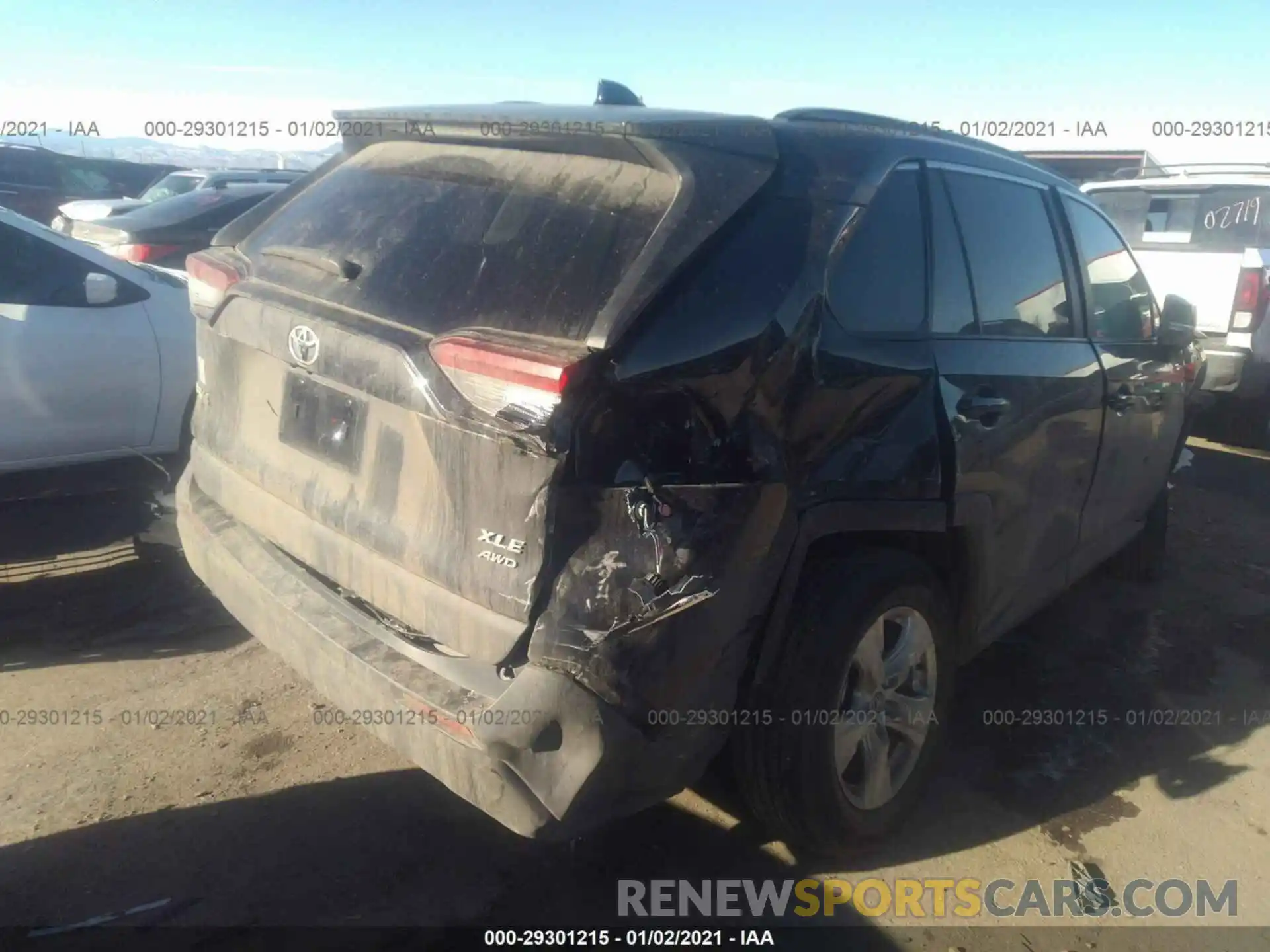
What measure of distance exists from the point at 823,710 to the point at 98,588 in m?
3.54

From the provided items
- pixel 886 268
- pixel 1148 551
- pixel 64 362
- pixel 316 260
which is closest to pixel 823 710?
pixel 886 268

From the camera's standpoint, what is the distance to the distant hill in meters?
19.1

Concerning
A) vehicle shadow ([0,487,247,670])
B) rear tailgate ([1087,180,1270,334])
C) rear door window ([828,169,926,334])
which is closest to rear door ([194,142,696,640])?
rear door window ([828,169,926,334])

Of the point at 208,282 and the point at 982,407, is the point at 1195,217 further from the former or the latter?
the point at 208,282

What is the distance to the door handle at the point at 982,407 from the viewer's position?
3020 millimetres

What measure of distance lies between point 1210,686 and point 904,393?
8.17ft

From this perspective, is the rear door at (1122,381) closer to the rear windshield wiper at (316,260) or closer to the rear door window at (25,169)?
the rear windshield wiper at (316,260)

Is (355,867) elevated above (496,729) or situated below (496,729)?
below

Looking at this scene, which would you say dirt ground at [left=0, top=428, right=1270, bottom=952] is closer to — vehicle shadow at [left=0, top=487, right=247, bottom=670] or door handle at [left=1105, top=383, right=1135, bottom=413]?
vehicle shadow at [left=0, top=487, right=247, bottom=670]

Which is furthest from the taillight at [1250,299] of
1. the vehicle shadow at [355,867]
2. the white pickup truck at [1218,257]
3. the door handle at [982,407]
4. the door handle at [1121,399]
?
the vehicle shadow at [355,867]

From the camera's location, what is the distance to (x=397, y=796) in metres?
3.19

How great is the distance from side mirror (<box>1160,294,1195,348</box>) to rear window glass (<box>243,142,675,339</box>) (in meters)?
2.92

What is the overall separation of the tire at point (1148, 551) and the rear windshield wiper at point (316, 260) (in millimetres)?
4084

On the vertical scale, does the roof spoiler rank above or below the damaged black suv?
above
